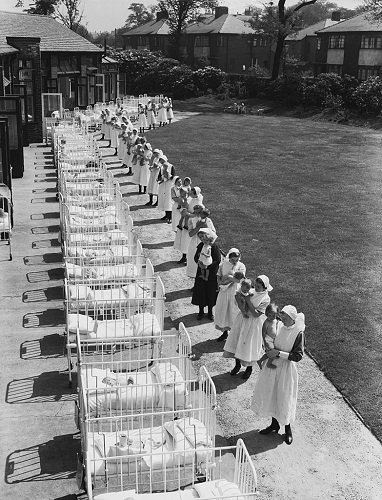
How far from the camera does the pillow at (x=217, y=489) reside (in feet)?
24.7

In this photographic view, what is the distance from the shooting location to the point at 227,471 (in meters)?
8.97

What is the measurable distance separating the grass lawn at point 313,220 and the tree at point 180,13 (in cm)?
3929

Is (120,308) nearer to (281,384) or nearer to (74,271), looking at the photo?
(74,271)

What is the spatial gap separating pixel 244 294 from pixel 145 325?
1829 mm

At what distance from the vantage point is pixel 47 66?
4153 cm

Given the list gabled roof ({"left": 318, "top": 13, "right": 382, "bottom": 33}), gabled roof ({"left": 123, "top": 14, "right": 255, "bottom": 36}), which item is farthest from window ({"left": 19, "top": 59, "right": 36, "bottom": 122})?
gabled roof ({"left": 123, "top": 14, "right": 255, "bottom": 36})

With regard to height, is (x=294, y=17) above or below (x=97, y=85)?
above

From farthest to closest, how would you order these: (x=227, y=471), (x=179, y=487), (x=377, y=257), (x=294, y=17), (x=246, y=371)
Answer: (x=294, y=17), (x=377, y=257), (x=246, y=371), (x=227, y=471), (x=179, y=487)

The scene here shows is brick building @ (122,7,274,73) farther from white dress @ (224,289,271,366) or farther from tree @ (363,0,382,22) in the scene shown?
white dress @ (224,289,271,366)

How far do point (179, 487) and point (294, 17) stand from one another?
54.5 m

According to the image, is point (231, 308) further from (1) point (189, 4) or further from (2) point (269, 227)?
(1) point (189, 4)

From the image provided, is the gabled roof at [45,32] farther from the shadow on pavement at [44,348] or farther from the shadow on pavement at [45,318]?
the shadow on pavement at [44,348]

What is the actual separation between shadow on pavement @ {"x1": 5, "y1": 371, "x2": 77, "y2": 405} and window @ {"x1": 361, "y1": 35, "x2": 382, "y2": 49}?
5309cm

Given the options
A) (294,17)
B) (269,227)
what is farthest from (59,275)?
(294,17)
